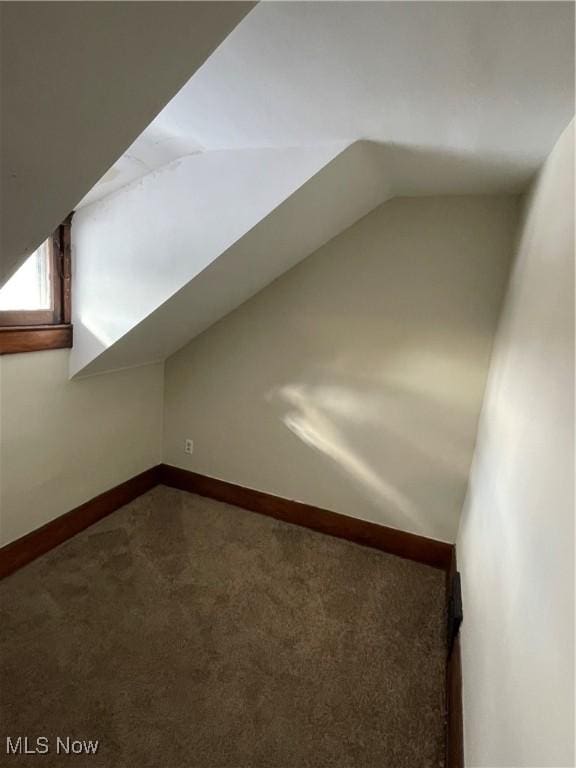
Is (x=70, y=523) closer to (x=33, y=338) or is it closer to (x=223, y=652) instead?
(x=33, y=338)

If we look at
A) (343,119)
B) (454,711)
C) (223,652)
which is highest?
(343,119)

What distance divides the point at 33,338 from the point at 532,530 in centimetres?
210

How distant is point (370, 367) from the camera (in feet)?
7.31

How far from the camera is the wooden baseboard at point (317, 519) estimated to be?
223 cm

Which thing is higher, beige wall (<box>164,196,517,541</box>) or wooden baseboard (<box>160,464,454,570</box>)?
beige wall (<box>164,196,517,541</box>)

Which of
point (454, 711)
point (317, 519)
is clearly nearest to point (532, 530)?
point (454, 711)

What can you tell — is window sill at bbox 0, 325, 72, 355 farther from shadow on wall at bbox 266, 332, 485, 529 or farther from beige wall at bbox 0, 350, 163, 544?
shadow on wall at bbox 266, 332, 485, 529

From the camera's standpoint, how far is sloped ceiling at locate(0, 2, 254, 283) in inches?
22.2

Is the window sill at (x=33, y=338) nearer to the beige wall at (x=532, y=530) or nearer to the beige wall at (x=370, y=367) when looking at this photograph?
the beige wall at (x=370, y=367)

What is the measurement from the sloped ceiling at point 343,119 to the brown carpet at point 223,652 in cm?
114

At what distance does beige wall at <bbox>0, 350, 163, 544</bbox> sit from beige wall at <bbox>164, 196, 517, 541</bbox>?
411 millimetres

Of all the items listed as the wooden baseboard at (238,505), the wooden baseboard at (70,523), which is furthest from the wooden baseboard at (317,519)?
the wooden baseboard at (70,523)

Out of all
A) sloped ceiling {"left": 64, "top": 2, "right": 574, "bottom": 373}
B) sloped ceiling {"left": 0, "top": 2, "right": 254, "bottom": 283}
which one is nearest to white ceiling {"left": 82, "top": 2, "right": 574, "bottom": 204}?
sloped ceiling {"left": 64, "top": 2, "right": 574, "bottom": 373}

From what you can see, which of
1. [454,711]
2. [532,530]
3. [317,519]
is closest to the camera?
[532,530]
